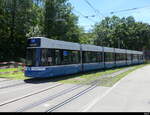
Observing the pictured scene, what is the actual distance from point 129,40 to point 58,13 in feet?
100

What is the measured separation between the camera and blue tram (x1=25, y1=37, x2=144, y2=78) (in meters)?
18.5

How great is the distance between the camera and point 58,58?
20.6m

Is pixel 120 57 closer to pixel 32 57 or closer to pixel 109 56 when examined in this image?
pixel 109 56

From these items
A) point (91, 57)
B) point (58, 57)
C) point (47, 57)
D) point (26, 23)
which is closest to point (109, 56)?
point (91, 57)

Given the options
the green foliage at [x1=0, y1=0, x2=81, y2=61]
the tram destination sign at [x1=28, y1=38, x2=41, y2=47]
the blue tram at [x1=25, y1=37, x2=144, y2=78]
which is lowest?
the blue tram at [x1=25, y1=37, x2=144, y2=78]

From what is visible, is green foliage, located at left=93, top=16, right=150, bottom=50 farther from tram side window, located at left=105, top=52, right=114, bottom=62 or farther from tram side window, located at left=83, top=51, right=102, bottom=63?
tram side window, located at left=83, top=51, right=102, bottom=63

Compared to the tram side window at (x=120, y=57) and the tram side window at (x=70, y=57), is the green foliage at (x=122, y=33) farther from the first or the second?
the tram side window at (x=70, y=57)

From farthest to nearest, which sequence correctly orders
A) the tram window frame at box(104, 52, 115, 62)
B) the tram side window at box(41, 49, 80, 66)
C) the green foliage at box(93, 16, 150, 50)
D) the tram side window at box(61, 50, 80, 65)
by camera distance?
1. the green foliage at box(93, 16, 150, 50)
2. the tram window frame at box(104, 52, 115, 62)
3. the tram side window at box(61, 50, 80, 65)
4. the tram side window at box(41, 49, 80, 66)

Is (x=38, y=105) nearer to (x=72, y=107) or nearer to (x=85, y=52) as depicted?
(x=72, y=107)

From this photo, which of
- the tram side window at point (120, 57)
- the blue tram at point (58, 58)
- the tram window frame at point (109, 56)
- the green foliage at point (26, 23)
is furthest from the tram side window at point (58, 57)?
the green foliage at point (26, 23)

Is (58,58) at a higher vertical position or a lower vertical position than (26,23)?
lower

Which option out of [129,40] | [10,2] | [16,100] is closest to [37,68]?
[16,100]

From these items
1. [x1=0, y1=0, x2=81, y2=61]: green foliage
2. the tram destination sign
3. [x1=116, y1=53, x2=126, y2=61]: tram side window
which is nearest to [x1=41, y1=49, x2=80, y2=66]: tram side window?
the tram destination sign

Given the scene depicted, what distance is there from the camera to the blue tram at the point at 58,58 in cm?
1847
